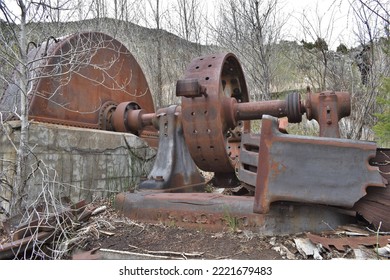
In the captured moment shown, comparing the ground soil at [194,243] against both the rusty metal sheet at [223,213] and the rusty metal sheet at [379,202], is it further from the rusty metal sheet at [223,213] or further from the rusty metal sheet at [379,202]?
the rusty metal sheet at [379,202]

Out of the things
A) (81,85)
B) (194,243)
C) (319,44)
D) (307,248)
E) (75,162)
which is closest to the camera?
(307,248)

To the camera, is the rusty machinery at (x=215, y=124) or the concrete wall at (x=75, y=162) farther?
the concrete wall at (x=75, y=162)

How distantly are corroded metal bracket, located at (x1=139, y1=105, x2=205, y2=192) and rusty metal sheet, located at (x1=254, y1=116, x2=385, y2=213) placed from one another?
133 cm

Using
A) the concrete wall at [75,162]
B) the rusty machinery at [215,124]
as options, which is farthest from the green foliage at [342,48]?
the concrete wall at [75,162]

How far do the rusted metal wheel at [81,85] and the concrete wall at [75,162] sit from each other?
0.43 m

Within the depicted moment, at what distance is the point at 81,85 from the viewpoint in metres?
4.46

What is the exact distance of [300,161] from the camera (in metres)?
2.36

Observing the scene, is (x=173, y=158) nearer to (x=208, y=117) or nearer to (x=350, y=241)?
(x=208, y=117)

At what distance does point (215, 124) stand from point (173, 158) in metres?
0.62

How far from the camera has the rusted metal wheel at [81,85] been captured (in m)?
3.77

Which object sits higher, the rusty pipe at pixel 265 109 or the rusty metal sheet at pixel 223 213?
the rusty pipe at pixel 265 109

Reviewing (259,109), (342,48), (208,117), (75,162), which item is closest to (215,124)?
(208,117)

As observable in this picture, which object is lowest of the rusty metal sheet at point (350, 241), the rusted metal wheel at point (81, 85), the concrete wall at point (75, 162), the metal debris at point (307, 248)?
the metal debris at point (307, 248)

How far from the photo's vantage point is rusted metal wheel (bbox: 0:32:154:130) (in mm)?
3766
